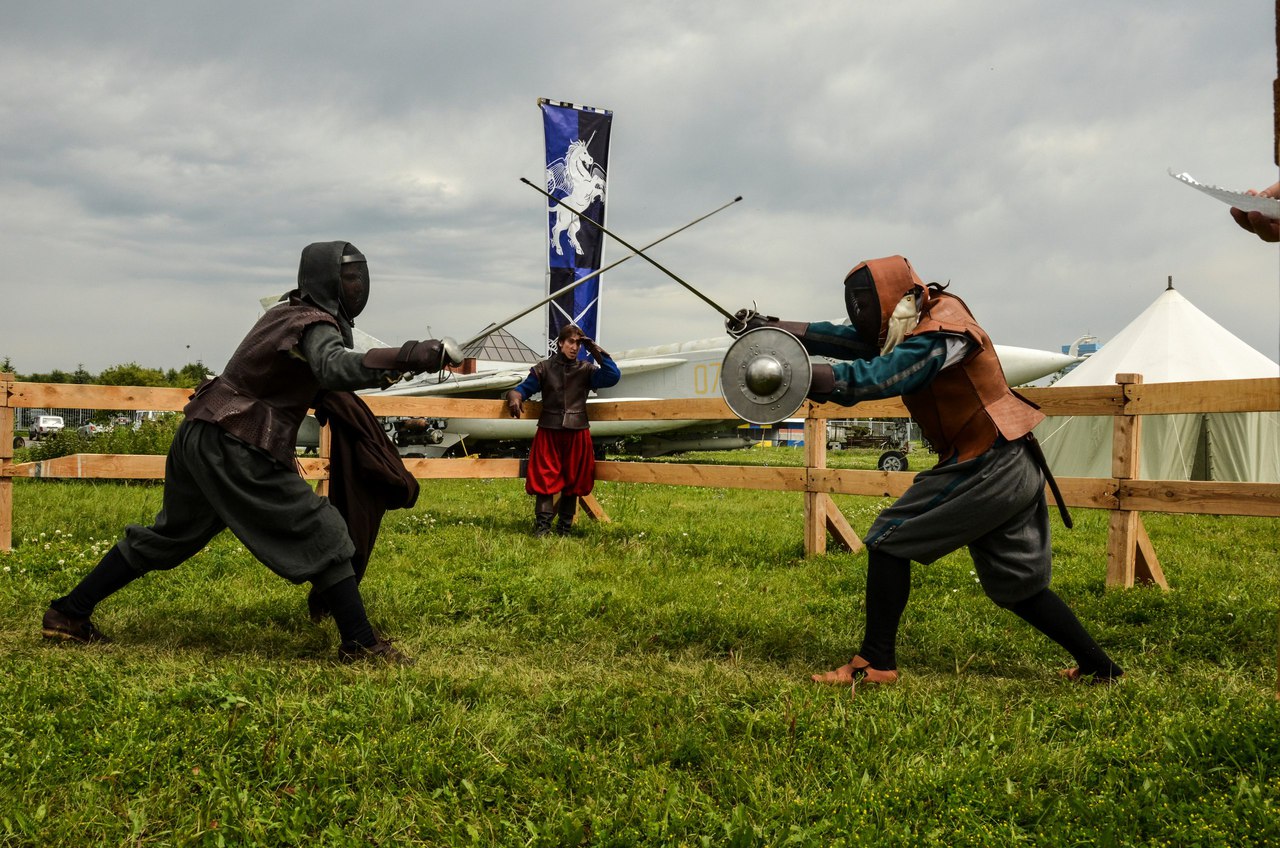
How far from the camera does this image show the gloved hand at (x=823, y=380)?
2982mm

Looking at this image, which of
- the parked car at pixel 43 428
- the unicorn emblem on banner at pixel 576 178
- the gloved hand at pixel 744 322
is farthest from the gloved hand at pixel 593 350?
the parked car at pixel 43 428

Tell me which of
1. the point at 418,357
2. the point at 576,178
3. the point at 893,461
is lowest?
the point at 893,461

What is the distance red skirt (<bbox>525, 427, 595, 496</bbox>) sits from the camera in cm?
711

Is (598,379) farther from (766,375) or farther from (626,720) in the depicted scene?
(626,720)

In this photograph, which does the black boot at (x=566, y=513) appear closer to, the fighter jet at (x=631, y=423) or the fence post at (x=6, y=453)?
the fence post at (x=6, y=453)

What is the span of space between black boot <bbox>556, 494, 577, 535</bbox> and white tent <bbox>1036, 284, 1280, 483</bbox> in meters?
7.44

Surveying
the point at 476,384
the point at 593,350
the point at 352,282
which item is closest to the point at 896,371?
the point at 352,282

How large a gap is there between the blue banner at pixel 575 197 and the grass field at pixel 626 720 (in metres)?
9.10

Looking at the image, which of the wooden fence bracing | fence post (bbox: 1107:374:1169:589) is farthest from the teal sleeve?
fence post (bbox: 1107:374:1169:589)

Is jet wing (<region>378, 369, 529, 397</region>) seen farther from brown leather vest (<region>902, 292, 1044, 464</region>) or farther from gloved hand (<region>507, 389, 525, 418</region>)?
brown leather vest (<region>902, 292, 1044, 464</region>)

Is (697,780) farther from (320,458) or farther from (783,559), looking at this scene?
(320,458)

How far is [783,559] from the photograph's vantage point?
5.99m

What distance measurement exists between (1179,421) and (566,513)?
950 centimetres

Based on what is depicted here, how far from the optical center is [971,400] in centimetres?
313
